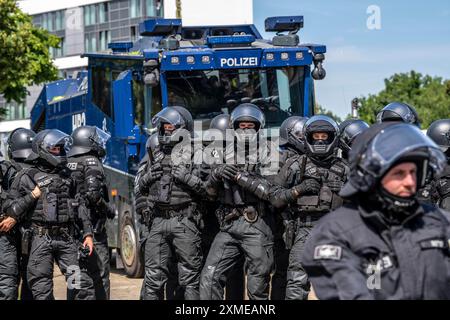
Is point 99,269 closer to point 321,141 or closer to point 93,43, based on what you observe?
point 321,141

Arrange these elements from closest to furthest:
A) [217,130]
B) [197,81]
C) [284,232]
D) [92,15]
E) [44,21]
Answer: [284,232] → [217,130] → [197,81] → [92,15] → [44,21]

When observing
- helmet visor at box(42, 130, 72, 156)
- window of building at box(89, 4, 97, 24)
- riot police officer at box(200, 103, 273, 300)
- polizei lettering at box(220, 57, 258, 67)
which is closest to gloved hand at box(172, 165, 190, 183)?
riot police officer at box(200, 103, 273, 300)

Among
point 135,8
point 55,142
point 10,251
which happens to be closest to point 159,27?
point 55,142

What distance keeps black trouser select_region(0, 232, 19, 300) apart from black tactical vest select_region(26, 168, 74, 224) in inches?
15.9

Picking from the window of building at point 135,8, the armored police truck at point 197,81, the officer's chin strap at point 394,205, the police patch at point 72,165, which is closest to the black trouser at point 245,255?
the police patch at point 72,165

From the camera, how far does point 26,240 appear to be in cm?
870

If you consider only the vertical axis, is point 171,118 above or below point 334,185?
above

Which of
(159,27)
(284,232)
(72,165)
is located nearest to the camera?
(284,232)

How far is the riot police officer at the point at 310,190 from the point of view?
8.29m

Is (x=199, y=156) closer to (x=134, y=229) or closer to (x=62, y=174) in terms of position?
(x=62, y=174)

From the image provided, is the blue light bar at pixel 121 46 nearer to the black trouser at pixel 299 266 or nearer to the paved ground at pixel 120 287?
the paved ground at pixel 120 287

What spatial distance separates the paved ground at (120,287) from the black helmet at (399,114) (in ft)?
11.7

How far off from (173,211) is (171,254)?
42 cm

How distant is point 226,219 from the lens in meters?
8.45
